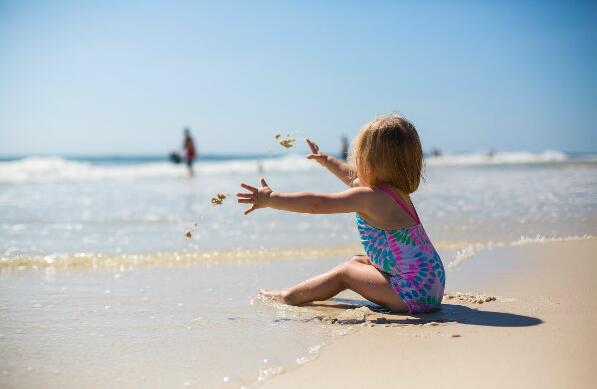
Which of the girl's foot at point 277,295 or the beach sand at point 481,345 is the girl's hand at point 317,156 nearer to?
the girl's foot at point 277,295

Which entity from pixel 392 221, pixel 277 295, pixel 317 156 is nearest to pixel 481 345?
pixel 392 221

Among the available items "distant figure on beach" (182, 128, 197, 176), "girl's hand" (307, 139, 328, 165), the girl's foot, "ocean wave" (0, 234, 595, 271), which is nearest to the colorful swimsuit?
the girl's foot

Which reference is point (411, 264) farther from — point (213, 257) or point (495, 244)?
point (495, 244)

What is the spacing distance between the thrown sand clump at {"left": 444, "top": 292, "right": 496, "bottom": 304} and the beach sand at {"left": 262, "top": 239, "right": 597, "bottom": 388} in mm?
13

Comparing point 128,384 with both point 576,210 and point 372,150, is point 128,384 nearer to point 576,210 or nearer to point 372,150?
point 372,150

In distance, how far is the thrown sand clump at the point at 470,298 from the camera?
10.9 ft

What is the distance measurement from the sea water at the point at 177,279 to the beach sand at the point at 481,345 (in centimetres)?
19

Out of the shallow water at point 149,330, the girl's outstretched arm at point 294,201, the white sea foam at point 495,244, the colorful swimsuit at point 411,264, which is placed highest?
the girl's outstretched arm at point 294,201

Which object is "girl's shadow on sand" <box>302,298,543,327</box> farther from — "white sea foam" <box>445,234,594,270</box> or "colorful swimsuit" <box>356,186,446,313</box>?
"white sea foam" <box>445,234,594,270</box>

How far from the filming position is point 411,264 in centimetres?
307

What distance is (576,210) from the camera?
7594 mm

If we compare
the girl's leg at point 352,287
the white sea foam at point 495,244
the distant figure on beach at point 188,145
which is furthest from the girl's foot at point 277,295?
the distant figure on beach at point 188,145

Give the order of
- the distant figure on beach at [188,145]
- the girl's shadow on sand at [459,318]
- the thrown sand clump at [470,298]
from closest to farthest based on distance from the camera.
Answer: the girl's shadow on sand at [459,318]
the thrown sand clump at [470,298]
the distant figure on beach at [188,145]

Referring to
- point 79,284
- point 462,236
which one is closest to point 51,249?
point 79,284
